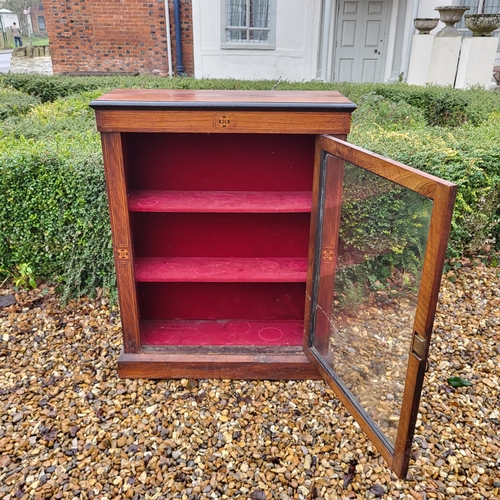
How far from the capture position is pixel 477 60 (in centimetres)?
878

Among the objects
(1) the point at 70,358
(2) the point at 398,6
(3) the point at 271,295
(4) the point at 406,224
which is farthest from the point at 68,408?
(2) the point at 398,6

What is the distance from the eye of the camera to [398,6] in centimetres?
1098

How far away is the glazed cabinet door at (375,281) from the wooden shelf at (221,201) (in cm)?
19

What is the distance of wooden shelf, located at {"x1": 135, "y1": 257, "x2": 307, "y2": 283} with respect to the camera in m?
2.60

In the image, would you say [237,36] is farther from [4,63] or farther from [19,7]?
[19,7]

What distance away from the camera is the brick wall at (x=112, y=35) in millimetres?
10688

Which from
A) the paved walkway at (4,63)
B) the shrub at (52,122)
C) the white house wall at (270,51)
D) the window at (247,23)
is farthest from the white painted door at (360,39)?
the paved walkway at (4,63)

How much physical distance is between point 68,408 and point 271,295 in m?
1.31

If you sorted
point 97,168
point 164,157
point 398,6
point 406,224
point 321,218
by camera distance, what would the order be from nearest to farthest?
point 406,224
point 321,218
point 164,157
point 97,168
point 398,6

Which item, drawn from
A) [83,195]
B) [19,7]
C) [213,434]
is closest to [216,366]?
[213,434]

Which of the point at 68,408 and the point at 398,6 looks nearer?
the point at 68,408

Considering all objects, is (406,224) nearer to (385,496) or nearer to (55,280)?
(385,496)

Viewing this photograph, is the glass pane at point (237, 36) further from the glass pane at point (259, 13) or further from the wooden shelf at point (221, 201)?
the wooden shelf at point (221, 201)

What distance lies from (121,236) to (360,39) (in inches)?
425
